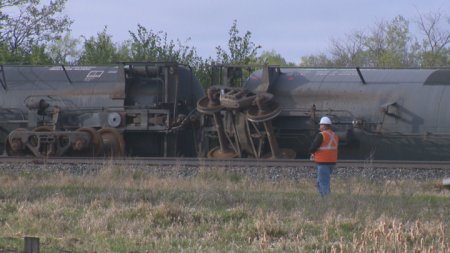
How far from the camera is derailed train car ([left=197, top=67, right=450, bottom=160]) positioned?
22.1 meters

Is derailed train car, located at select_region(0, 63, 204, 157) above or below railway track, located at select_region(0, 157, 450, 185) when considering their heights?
above

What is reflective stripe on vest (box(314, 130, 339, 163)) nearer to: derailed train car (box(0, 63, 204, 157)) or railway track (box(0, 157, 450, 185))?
railway track (box(0, 157, 450, 185))

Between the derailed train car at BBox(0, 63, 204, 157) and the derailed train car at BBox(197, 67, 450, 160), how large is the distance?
5.46ft

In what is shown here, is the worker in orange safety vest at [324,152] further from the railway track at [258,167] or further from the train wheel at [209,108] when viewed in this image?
the train wheel at [209,108]

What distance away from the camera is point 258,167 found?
1892cm

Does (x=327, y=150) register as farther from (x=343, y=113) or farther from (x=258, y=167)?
(x=343, y=113)

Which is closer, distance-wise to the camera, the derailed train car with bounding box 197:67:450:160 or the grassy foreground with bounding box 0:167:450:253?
the grassy foreground with bounding box 0:167:450:253

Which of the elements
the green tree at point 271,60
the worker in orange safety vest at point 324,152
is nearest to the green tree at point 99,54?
the green tree at point 271,60

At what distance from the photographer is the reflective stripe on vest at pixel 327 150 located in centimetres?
1538

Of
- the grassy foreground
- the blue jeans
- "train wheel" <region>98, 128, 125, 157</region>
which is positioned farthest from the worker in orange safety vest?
"train wheel" <region>98, 128, 125, 157</region>

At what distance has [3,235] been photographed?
994 cm

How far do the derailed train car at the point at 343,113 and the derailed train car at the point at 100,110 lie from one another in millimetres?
1663

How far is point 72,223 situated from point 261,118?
11735 millimetres

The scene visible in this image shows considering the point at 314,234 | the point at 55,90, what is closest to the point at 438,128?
the point at 55,90
